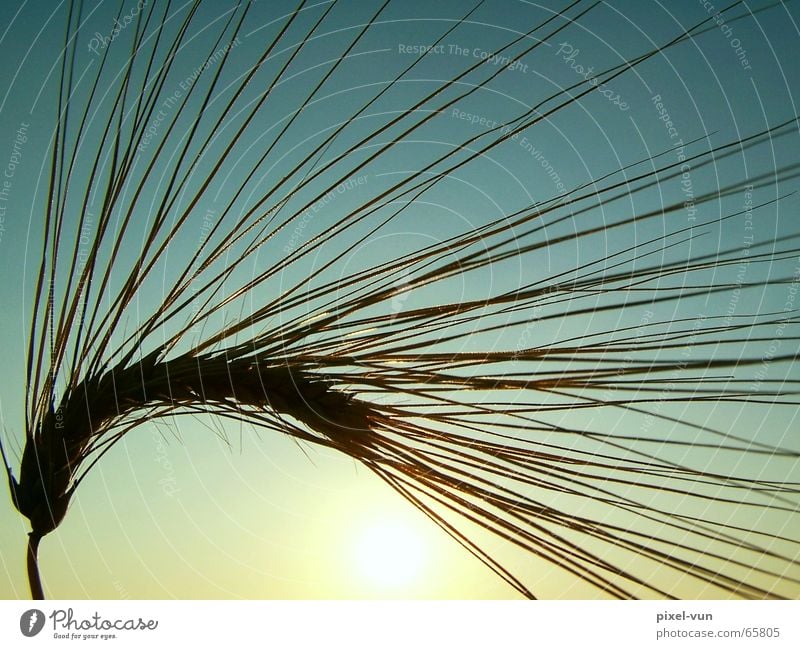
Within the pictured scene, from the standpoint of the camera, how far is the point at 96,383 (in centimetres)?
60

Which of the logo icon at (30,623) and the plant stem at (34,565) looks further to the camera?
the logo icon at (30,623)

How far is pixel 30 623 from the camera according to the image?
2.87ft

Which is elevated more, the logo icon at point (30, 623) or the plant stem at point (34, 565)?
the plant stem at point (34, 565)

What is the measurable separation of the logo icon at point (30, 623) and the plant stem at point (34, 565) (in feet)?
0.93

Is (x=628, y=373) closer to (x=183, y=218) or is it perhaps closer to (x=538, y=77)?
(x=183, y=218)

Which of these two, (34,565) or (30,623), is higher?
(34,565)

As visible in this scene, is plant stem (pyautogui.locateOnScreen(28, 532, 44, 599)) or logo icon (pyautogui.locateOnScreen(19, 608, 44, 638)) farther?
logo icon (pyautogui.locateOnScreen(19, 608, 44, 638))

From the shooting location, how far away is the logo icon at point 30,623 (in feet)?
2.86

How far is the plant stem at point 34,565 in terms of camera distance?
596mm

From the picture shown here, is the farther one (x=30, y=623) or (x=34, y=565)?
(x=30, y=623)

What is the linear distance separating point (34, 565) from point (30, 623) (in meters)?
0.33

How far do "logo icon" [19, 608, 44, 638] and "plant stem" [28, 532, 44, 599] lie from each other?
0.28 m

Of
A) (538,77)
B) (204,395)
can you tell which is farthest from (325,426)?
(538,77)

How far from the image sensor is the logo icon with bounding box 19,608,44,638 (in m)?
0.87
